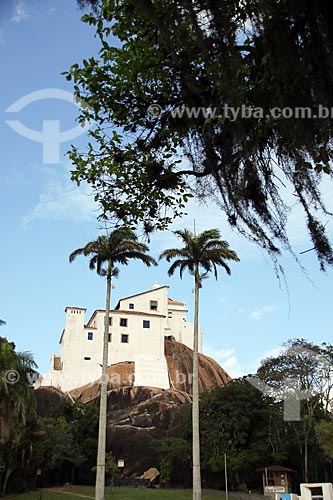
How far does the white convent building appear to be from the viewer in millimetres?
53719

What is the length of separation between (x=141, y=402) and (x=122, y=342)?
10.5m

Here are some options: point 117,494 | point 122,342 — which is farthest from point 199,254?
point 122,342

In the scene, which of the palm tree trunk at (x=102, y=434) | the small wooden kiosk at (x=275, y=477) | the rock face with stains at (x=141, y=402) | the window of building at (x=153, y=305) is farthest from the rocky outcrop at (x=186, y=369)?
the palm tree trunk at (x=102, y=434)

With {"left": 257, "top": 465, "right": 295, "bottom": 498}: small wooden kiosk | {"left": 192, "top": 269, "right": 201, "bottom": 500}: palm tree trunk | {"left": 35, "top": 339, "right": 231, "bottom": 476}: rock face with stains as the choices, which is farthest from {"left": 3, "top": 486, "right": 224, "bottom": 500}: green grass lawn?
{"left": 35, "top": 339, "right": 231, "bottom": 476}: rock face with stains

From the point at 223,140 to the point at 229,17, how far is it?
42.6 inches

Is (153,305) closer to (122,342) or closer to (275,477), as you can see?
(122,342)

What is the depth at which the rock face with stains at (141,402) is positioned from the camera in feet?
132

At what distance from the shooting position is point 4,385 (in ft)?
82.3

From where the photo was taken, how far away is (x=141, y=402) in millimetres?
47531

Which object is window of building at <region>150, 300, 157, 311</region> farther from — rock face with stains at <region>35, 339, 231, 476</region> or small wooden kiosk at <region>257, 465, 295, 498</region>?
small wooden kiosk at <region>257, 465, 295, 498</region>

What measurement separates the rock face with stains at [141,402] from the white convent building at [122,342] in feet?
4.66

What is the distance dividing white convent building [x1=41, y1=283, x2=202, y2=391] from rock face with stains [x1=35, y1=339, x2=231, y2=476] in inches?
56.0

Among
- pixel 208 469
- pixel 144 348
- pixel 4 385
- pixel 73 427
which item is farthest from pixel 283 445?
pixel 144 348

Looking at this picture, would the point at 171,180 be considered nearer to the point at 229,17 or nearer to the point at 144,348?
the point at 229,17
